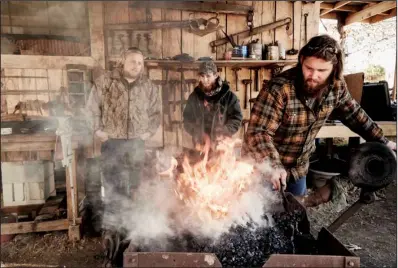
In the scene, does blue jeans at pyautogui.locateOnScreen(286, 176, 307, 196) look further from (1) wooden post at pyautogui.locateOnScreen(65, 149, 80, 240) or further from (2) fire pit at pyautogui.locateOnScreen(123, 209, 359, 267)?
(1) wooden post at pyautogui.locateOnScreen(65, 149, 80, 240)

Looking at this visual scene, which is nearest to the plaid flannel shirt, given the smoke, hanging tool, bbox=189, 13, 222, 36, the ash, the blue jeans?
the blue jeans

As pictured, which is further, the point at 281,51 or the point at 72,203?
the point at 281,51

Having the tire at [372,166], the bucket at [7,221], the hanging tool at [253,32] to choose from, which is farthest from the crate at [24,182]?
the tire at [372,166]

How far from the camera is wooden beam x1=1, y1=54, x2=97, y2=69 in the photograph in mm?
4887

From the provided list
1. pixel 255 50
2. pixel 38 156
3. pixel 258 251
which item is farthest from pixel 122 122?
pixel 255 50

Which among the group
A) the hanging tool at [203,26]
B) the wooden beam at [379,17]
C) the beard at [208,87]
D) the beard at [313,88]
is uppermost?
the wooden beam at [379,17]

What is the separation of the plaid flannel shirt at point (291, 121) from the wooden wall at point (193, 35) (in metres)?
2.80

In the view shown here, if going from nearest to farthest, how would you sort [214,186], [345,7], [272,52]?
1. [214,186]
2. [272,52]
3. [345,7]

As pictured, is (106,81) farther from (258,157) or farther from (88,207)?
(258,157)

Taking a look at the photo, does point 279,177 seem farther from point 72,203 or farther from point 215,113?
point 72,203

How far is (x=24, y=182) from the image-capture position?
3975 mm

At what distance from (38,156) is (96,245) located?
1.30m

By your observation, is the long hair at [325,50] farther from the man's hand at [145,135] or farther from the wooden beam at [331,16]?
the wooden beam at [331,16]

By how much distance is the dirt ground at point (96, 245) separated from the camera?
3250mm
